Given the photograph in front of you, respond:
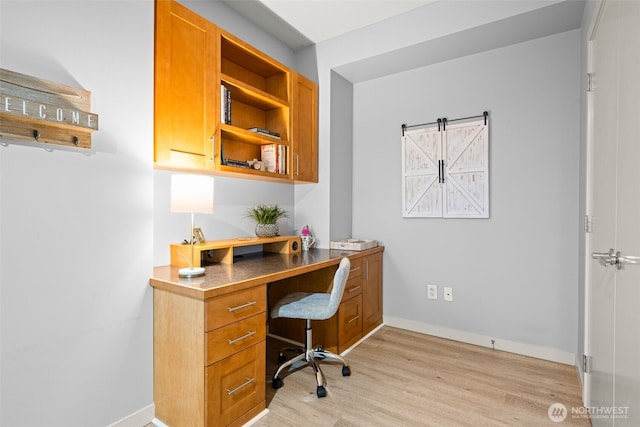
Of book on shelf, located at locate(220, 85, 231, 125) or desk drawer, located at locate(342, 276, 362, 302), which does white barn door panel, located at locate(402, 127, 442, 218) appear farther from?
book on shelf, located at locate(220, 85, 231, 125)

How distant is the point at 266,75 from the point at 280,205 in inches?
46.2

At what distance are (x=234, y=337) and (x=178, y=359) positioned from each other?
30 centimetres

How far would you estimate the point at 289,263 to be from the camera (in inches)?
88.3

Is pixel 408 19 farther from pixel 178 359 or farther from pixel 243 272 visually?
pixel 178 359

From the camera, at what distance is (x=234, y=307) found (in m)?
1.62

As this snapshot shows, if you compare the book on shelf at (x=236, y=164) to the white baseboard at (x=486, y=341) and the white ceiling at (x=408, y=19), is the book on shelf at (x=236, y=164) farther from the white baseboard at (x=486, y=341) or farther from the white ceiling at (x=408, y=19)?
the white baseboard at (x=486, y=341)

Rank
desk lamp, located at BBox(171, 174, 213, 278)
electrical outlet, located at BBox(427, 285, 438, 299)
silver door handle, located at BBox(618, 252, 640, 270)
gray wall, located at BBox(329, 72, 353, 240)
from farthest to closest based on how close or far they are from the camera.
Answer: gray wall, located at BBox(329, 72, 353, 240) → electrical outlet, located at BBox(427, 285, 438, 299) → desk lamp, located at BBox(171, 174, 213, 278) → silver door handle, located at BBox(618, 252, 640, 270)

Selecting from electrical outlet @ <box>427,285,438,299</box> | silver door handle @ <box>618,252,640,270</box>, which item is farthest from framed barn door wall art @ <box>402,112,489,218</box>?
silver door handle @ <box>618,252,640,270</box>

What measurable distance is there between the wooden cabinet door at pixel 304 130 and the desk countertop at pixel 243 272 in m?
0.76

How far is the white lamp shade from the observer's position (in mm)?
1730

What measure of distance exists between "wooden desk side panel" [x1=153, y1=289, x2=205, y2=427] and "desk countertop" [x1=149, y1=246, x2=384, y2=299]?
0.06 m

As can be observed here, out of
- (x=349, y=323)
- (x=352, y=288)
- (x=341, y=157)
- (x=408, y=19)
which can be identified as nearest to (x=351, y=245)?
(x=352, y=288)

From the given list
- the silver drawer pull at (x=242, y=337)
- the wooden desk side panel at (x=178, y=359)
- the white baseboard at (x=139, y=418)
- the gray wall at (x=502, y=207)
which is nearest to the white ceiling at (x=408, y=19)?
the gray wall at (x=502, y=207)

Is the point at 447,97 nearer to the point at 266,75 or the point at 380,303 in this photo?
the point at 266,75
